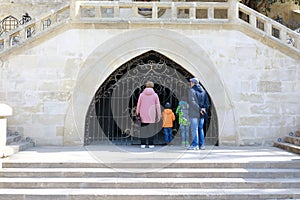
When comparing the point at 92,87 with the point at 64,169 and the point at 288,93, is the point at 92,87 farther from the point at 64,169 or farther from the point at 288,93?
the point at 288,93

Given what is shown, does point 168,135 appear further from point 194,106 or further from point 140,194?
point 140,194

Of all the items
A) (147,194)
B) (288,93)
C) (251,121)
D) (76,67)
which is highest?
(76,67)

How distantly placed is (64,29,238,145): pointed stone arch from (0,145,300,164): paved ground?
75 centimetres

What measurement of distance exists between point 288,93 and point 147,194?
5543mm

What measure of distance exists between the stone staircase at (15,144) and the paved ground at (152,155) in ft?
0.41

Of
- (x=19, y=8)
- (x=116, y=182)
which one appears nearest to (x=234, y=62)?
(x=116, y=182)

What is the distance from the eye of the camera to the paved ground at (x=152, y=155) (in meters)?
6.42

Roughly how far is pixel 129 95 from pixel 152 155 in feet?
12.9

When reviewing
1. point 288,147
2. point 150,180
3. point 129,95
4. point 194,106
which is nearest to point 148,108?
point 194,106

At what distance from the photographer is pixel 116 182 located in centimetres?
550

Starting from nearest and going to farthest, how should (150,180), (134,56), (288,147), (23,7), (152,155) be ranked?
(150,180) → (152,155) → (288,147) → (134,56) → (23,7)

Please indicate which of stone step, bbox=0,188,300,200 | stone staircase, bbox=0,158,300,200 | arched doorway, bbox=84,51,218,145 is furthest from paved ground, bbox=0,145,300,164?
arched doorway, bbox=84,51,218,145

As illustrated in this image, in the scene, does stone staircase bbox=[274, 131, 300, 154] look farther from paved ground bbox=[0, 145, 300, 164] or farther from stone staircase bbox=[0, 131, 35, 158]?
stone staircase bbox=[0, 131, 35, 158]

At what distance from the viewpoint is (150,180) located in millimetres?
5625
